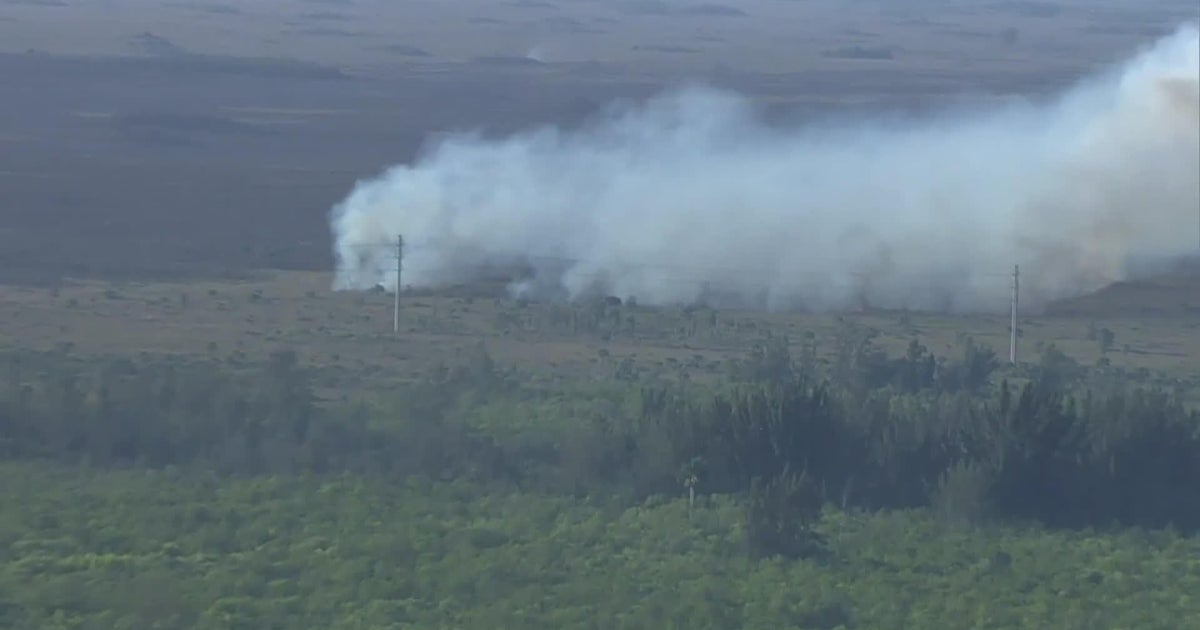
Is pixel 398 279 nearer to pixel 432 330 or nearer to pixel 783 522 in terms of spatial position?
pixel 432 330

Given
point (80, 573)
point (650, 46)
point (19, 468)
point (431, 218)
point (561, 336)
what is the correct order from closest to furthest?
point (80, 573), point (19, 468), point (561, 336), point (431, 218), point (650, 46)

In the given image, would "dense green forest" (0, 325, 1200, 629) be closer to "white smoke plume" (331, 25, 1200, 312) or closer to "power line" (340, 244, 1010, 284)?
"white smoke plume" (331, 25, 1200, 312)

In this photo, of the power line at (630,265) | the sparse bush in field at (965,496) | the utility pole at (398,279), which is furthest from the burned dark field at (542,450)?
the power line at (630,265)

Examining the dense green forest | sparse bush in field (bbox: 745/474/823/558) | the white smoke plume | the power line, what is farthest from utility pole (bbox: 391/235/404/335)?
sparse bush in field (bbox: 745/474/823/558)

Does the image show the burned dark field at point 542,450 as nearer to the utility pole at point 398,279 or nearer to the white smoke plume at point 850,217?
the utility pole at point 398,279

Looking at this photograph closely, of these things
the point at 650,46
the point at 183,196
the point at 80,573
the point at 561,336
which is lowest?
the point at 80,573

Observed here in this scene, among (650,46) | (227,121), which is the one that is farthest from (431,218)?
(650,46)

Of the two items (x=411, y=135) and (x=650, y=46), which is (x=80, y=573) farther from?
(x=650, y=46)
